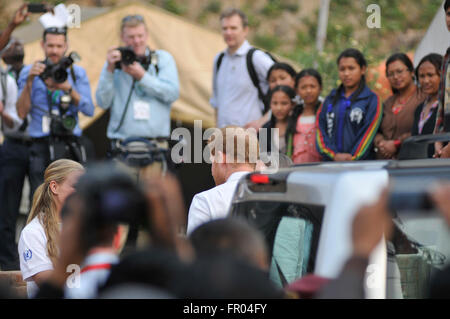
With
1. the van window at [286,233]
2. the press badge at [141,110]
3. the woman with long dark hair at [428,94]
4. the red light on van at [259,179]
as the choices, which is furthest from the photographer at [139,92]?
the red light on van at [259,179]

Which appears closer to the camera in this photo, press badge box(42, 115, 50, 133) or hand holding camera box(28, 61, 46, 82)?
hand holding camera box(28, 61, 46, 82)

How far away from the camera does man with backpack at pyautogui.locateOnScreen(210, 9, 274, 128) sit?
7582 millimetres

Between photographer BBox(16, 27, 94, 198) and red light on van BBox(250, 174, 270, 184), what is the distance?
13.7ft

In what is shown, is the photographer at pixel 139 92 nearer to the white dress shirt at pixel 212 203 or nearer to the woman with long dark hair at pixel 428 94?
the woman with long dark hair at pixel 428 94

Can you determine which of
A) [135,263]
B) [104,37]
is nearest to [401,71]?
[104,37]

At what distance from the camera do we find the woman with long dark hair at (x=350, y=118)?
259 inches

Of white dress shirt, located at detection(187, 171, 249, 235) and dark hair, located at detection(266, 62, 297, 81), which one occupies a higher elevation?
dark hair, located at detection(266, 62, 297, 81)

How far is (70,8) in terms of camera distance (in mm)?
7996

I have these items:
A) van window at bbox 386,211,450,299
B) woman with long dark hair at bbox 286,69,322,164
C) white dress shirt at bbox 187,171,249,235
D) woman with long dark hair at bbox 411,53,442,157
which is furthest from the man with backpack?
van window at bbox 386,211,450,299

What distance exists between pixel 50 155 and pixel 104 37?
11.1 feet

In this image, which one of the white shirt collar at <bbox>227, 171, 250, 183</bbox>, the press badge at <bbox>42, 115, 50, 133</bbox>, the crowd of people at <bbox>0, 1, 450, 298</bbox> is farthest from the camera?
the press badge at <bbox>42, 115, 50, 133</bbox>

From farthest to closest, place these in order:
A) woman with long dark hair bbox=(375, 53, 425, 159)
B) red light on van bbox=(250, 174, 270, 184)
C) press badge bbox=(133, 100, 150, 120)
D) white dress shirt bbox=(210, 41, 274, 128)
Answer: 1. white dress shirt bbox=(210, 41, 274, 128)
2. press badge bbox=(133, 100, 150, 120)
3. woman with long dark hair bbox=(375, 53, 425, 159)
4. red light on van bbox=(250, 174, 270, 184)

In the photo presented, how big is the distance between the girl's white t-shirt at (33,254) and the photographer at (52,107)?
257cm

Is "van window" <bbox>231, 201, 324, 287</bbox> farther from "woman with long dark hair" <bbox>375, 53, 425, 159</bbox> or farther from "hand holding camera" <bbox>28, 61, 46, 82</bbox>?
"hand holding camera" <bbox>28, 61, 46, 82</bbox>
